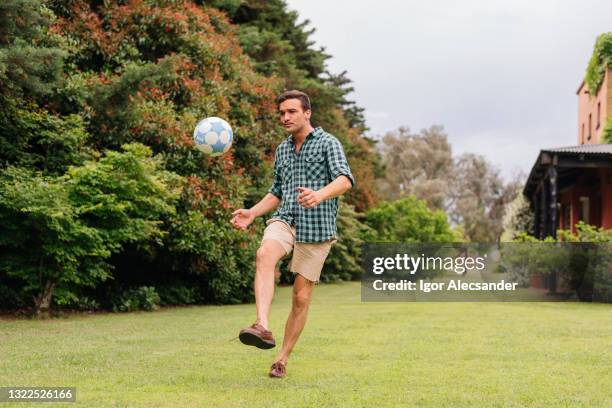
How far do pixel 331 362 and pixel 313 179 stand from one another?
170cm

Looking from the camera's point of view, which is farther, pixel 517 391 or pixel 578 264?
pixel 578 264

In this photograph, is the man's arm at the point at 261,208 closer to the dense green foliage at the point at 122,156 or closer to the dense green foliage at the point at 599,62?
the dense green foliage at the point at 122,156

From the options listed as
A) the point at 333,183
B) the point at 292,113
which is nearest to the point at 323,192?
the point at 333,183

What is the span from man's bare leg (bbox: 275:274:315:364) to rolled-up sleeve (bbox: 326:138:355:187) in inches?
30.5

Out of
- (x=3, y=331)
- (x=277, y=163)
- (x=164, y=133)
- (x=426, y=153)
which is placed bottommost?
(x=3, y=331)

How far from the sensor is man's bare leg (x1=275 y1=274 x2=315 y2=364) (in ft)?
18.1

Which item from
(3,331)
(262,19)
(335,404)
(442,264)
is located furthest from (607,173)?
(335,404)

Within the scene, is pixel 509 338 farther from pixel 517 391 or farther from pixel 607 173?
pixel 607 173

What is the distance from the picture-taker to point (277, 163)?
5.85 m

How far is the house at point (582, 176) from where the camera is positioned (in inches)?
717

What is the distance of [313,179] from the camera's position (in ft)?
18.3

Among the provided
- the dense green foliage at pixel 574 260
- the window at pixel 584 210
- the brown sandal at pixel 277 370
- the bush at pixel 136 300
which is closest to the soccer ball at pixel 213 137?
the brown sandal at pixel 277 370

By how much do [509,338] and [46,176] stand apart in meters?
7.31

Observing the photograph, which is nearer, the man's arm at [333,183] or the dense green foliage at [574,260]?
the man's arm at [333,183]
